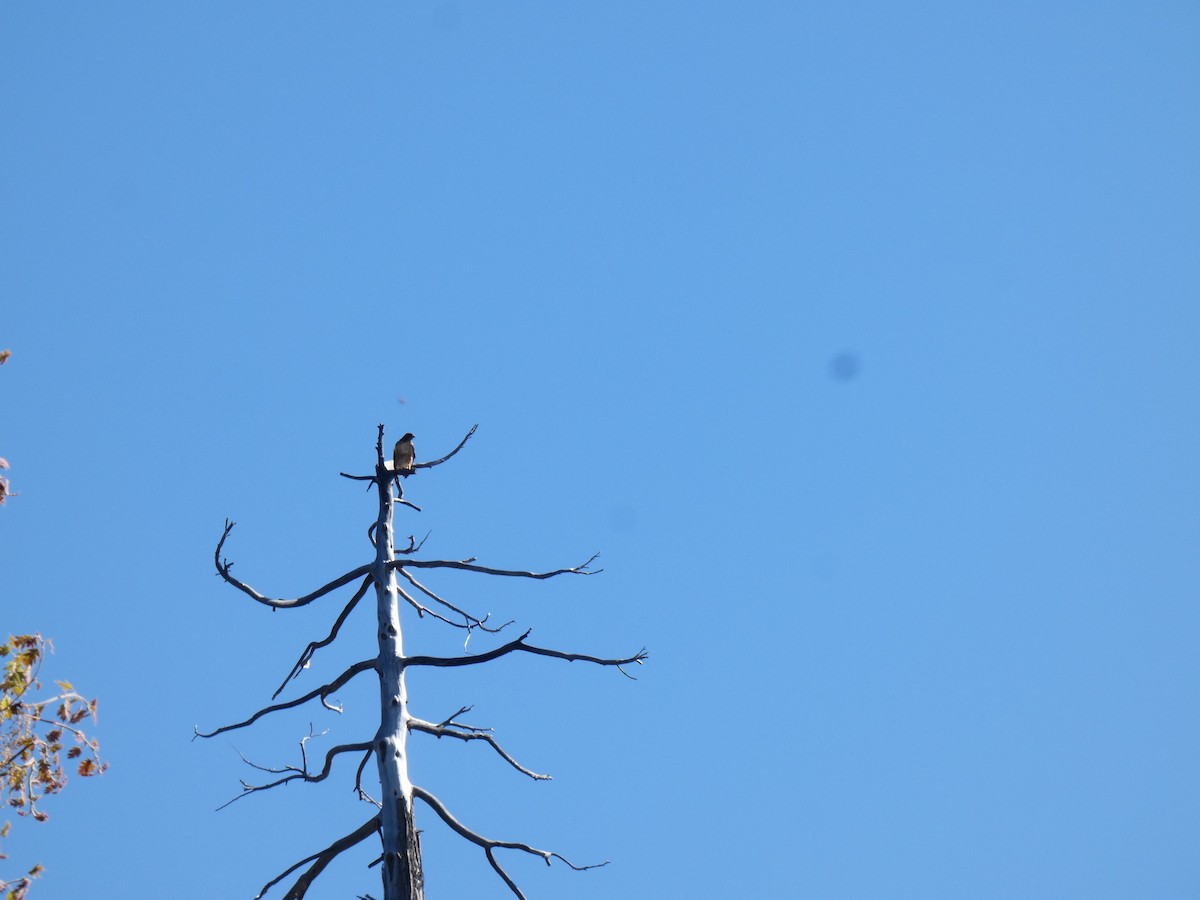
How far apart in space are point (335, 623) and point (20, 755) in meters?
3.07

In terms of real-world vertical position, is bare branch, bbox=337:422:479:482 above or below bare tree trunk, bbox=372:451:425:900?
above

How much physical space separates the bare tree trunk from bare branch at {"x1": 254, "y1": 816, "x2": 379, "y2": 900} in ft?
0.32

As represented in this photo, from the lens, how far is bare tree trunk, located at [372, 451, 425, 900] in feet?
27.0

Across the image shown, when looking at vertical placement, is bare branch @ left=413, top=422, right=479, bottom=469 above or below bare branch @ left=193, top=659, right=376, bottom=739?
above

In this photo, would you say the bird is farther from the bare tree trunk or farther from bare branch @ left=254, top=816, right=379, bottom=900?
bare branch @ left=254, top=816, right=379, bottom=900

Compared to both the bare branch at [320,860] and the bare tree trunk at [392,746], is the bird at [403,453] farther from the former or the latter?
the bare branch at [320,860]

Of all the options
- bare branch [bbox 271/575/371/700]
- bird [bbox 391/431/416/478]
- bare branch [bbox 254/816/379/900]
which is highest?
bird [bbox 391/431/416/478]

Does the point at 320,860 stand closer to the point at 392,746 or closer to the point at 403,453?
the point at 392,746

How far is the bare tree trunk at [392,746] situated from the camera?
823 cm

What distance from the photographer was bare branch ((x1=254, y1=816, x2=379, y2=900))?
817 cm

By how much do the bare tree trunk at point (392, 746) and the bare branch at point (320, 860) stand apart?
0.32 ft

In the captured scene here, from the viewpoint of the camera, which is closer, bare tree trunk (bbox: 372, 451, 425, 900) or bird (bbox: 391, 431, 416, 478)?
bare tree trunk (bbox: 372, 451, 425, 900)

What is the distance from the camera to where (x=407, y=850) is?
827 centimetres

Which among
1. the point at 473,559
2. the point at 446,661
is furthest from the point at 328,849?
the point at 473,559
